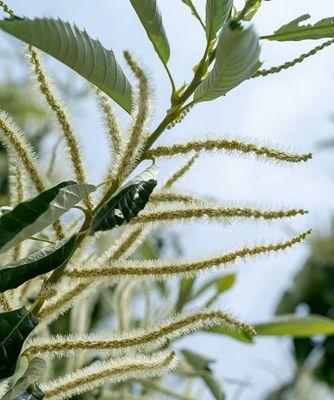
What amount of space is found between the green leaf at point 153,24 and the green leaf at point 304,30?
6.2 inches

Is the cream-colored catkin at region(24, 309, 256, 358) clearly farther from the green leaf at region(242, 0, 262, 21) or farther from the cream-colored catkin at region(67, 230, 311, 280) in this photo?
the green leaf at region(242, 0, 262, 21)

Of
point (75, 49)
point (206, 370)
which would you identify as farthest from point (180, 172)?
point (206, 370)

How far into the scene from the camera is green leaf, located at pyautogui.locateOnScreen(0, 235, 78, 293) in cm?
98

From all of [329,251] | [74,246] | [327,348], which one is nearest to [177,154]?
Result: [74,246]

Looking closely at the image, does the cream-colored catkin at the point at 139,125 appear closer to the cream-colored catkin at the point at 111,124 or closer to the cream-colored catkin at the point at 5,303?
the cream-colored catkin at the point at 111,124

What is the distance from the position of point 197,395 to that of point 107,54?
58.4 inches

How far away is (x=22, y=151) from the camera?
44.7 inches

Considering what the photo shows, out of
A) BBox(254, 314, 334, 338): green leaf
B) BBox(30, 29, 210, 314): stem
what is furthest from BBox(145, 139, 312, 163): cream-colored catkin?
BBox(254, 314, 334, 338): green leaf

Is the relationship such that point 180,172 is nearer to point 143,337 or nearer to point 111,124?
point 111,124

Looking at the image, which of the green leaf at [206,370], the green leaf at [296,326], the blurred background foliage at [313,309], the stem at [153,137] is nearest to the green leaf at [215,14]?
the stem at [153,137]

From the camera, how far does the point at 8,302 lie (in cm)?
111

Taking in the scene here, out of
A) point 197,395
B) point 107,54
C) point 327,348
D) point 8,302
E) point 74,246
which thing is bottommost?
point 327,348

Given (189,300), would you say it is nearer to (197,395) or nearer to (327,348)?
(197,395)

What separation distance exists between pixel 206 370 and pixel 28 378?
3.64ft
